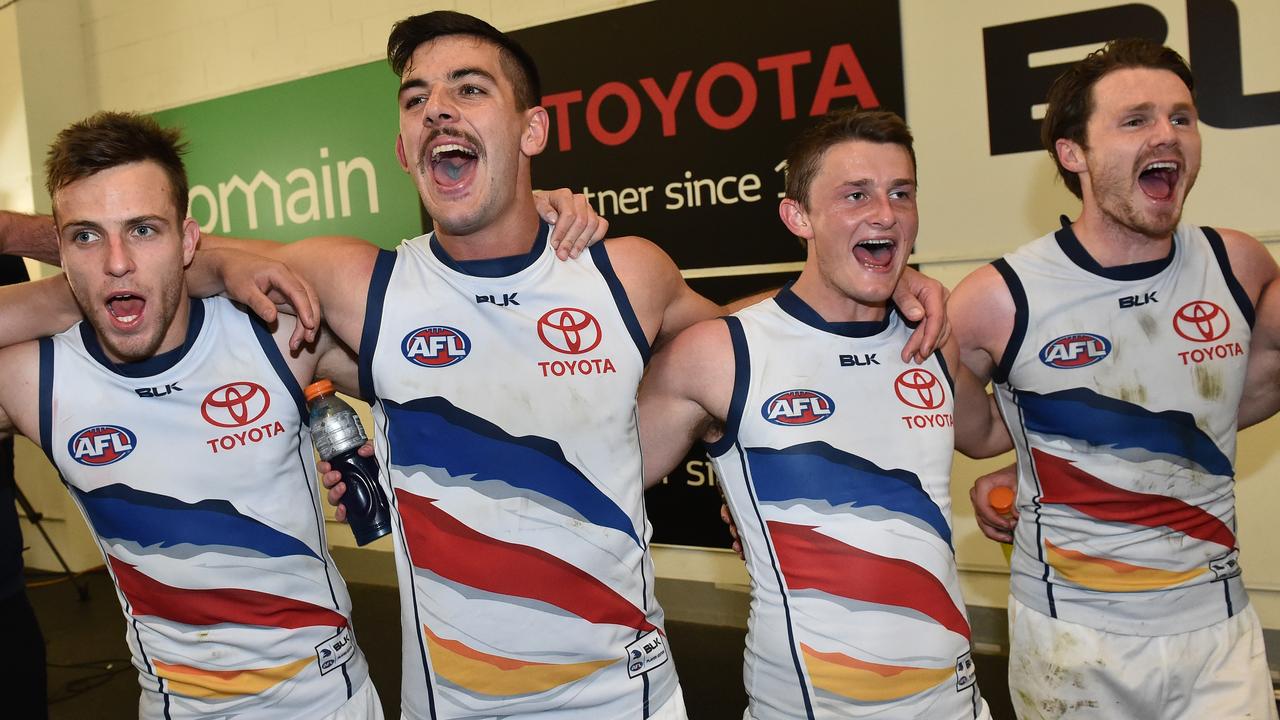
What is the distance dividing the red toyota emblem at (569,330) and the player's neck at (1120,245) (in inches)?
44.6

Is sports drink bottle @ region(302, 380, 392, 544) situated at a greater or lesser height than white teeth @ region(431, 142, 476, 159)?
lesser

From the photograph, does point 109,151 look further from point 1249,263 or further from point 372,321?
point 1249,263

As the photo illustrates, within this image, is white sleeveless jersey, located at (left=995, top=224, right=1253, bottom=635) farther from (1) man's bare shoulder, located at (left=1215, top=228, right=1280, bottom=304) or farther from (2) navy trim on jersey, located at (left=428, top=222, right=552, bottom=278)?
(2) navy trim on jersey, located at (left=428, top=222, right=552, bottom=278)

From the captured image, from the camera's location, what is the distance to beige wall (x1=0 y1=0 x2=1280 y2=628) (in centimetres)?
344

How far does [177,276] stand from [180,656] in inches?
28.2

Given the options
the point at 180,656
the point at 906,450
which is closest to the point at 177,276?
the point at 180,656

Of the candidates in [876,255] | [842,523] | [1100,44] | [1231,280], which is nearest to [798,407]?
[842,523]

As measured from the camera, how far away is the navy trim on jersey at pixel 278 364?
1.89 metres

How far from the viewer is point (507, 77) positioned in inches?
76.1

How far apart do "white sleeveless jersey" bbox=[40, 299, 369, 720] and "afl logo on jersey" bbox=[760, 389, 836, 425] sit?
91 centimetres

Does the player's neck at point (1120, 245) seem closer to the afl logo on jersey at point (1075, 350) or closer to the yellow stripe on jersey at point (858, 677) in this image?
the afl logo on jersey at point (1075, 350)

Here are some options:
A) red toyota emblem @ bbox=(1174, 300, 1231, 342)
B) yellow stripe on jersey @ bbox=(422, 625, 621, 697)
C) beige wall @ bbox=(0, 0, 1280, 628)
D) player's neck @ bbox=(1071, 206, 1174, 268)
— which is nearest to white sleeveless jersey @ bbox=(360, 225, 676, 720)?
yellow stripe on jersey @ bbox=(422, 625, 621, 697)

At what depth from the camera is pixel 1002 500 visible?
7.58ft

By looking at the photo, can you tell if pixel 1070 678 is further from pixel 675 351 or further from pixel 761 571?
pixel 675 351
